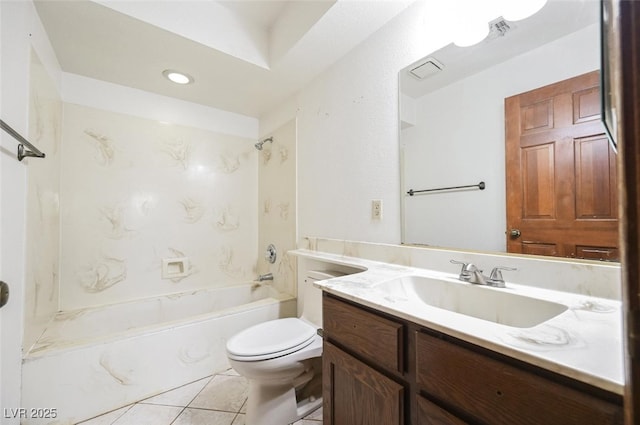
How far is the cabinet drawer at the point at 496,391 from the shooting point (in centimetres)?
42

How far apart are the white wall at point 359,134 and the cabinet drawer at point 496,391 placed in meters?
0.73

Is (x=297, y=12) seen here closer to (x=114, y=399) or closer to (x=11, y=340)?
(x=11, y=340)

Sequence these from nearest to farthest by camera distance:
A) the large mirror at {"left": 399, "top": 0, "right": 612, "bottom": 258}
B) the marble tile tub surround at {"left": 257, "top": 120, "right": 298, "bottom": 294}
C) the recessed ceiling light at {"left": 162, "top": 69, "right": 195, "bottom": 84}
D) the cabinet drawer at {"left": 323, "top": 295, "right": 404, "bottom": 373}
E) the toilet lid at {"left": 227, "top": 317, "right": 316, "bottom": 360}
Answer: the cabinet drawer at {"left": 323, "top": 295, "right": 404, "bottom": 373}, the large mirror at {"left": 399, "top": 0, "right": 612, "bottom": 258}, the toilet lid at {"left": 227, "top": 317, "right": 316, "bottom": 360}, the recessed ceiling light at {"left": 162, "top": 69, "right": 195, "bottom": 84}, the marble tile tub surround at {"left": 257, "top": 120, "right": 298, "bottom": 294}

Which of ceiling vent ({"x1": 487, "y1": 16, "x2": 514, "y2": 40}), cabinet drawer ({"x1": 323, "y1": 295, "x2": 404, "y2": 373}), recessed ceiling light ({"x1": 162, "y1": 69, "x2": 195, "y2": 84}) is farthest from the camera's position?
recessed ceiling light ({"x1": 162, "y1": 69, "x2": 195, "y2": 84})

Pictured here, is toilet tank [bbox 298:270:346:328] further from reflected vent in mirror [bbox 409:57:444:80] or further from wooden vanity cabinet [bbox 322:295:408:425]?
reflected vent in mirror [bbox 409:57:444:80]

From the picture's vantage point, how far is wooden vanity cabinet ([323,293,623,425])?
1.44ft

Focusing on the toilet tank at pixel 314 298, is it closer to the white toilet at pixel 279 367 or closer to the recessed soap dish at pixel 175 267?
the white toilet at pixel 279 367

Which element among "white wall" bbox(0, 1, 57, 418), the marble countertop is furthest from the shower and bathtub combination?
the marble countertop

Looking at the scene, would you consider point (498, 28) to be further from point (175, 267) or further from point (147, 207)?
point (175, 267)

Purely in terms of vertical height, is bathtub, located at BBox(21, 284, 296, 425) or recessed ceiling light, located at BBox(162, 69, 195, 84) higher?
recessed ceiling light, located at BBox(162, 69, 195, 84)

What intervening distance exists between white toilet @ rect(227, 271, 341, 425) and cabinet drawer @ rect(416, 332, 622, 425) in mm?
717

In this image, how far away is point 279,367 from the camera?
3.84 ft

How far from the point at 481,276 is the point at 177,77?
86.3 inches

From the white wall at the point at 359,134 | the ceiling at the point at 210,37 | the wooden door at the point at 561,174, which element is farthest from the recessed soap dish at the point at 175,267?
the wooden door at the point at 561,174
